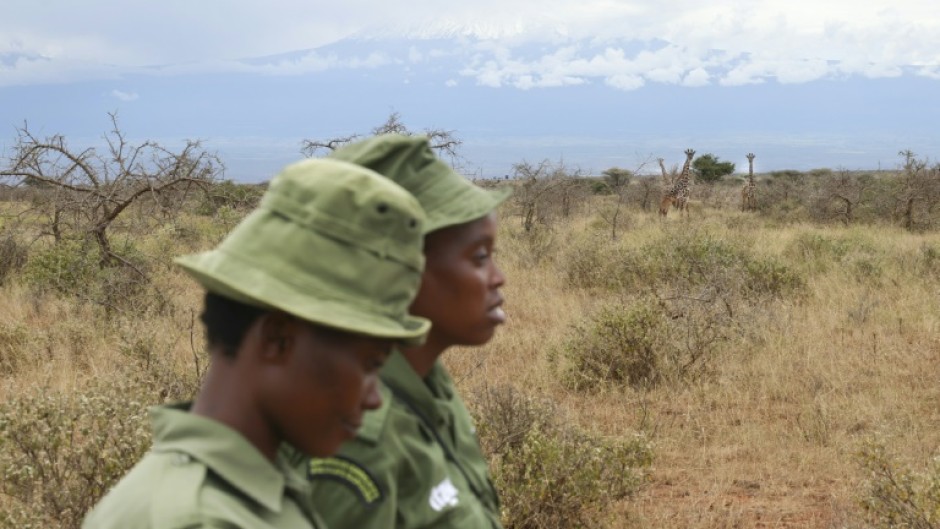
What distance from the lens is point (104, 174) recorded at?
8508mm

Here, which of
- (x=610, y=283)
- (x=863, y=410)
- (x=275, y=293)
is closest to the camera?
(x=275, y=293)

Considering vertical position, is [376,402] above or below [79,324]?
above

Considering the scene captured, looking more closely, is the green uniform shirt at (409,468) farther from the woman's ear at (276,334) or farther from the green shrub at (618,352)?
the green shrub at (618,352)

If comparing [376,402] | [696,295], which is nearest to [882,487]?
[376,402]

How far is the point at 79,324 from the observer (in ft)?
24.4

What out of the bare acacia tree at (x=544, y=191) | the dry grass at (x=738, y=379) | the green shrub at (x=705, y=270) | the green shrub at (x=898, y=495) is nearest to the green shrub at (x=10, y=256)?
the dry grass at (x=738, y=379)

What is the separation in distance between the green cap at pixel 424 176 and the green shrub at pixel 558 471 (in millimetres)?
2165

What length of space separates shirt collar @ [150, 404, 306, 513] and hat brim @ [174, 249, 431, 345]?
0.17 metres

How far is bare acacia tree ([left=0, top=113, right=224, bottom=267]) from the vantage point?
317 inches

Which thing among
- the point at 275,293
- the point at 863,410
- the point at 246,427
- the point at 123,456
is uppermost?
the point at 275,293

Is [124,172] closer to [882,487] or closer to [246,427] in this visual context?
[882,487]

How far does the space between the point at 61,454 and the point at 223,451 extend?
2.81 meters

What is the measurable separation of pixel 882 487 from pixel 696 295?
4.34m

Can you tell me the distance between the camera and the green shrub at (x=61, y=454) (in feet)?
11.2
